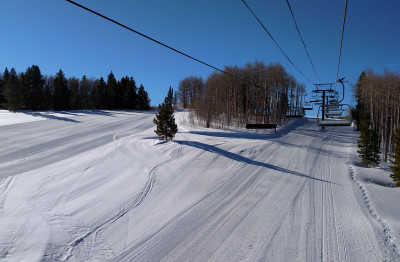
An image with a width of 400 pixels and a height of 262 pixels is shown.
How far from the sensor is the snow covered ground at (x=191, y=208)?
20.6 ft

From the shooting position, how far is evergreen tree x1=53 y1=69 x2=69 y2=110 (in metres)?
50.4

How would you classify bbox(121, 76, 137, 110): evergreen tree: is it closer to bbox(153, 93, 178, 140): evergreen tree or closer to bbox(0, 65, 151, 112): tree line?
bbox(0, 65, 151, 112): tree line

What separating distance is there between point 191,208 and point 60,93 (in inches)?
2077

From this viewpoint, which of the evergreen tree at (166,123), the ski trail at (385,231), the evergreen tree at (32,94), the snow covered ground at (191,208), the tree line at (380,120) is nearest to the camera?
the snow covered ground at (191,208)

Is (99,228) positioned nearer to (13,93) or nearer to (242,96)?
(242,96)

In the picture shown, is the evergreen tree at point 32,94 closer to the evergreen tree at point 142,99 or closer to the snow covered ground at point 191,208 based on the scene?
the evergreen tree at point 142,99

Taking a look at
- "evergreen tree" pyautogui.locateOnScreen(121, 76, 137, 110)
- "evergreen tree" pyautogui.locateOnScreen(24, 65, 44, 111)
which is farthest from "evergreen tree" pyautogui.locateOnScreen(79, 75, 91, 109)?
"evergreen tree" pyautogui.locateOnScreen(24, 65, 44, 111)

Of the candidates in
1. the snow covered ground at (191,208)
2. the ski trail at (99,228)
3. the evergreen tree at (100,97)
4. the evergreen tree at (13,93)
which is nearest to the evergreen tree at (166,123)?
the snow covered ground at (191,208)

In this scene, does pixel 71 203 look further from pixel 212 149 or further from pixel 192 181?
pixel 212 149

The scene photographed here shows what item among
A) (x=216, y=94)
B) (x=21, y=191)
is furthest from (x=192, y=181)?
(x=216, y=94)

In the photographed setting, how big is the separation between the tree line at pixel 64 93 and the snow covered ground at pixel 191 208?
105 ft

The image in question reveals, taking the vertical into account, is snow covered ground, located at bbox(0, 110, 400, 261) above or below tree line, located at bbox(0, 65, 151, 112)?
below

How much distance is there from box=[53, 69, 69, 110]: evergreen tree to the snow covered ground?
125 ft

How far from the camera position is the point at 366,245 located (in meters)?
6.78
